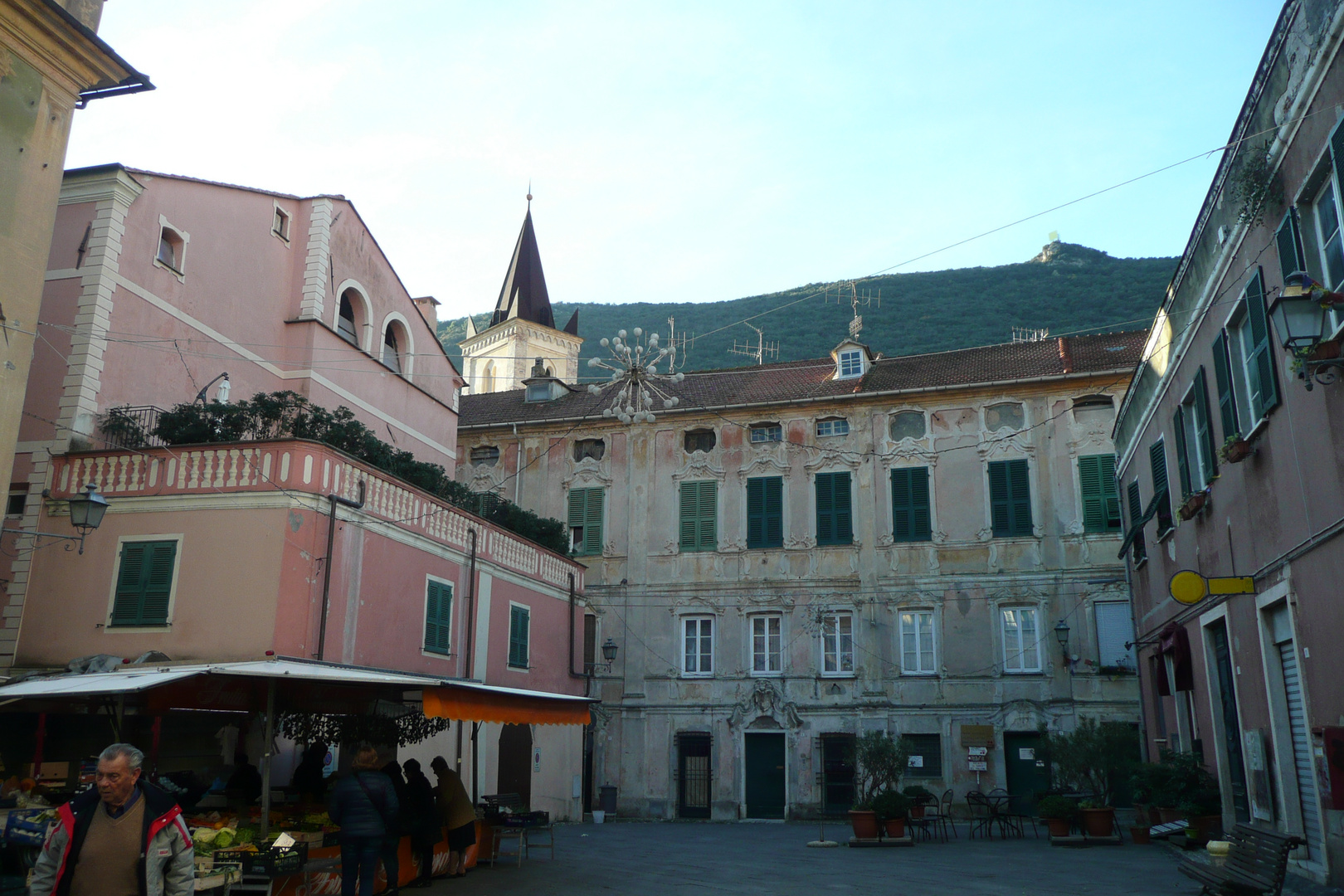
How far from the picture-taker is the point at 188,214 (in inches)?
677

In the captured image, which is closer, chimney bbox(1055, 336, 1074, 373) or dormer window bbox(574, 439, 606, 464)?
chimney bbox(1055, 336, 1074, 373)

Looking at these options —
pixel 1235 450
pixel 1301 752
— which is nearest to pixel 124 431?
pixel 1235 450

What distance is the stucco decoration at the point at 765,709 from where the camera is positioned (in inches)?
971

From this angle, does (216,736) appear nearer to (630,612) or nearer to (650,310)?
(630,612)

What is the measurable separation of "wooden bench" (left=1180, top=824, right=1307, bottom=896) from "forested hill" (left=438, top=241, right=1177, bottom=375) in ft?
198

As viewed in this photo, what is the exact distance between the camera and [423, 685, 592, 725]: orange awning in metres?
9.87

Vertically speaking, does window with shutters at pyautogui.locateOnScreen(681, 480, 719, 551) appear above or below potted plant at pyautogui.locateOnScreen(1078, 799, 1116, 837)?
above

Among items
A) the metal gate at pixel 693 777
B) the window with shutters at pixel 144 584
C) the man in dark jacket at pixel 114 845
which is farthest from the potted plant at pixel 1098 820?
the man in dark jacket at pixel 114 845

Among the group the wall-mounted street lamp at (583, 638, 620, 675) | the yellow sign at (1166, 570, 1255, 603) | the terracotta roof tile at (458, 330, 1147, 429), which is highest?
the terracotta roof tile at (458, 330, 1147, 429)

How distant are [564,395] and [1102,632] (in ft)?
50.9

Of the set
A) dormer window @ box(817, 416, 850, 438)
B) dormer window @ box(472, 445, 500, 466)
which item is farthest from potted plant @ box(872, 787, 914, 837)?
dormer window @ box(472, 445, 500, 466)

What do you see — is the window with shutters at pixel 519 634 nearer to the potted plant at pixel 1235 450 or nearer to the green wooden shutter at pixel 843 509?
the green wooden shutter at pixel 843 509

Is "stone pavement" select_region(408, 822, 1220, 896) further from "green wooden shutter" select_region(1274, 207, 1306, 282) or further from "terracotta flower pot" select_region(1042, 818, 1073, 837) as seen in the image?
"green wooden shutter" select_region(1274, 207, 1306, 282)

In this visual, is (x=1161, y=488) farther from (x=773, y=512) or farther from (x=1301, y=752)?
(x=773, y=512)
